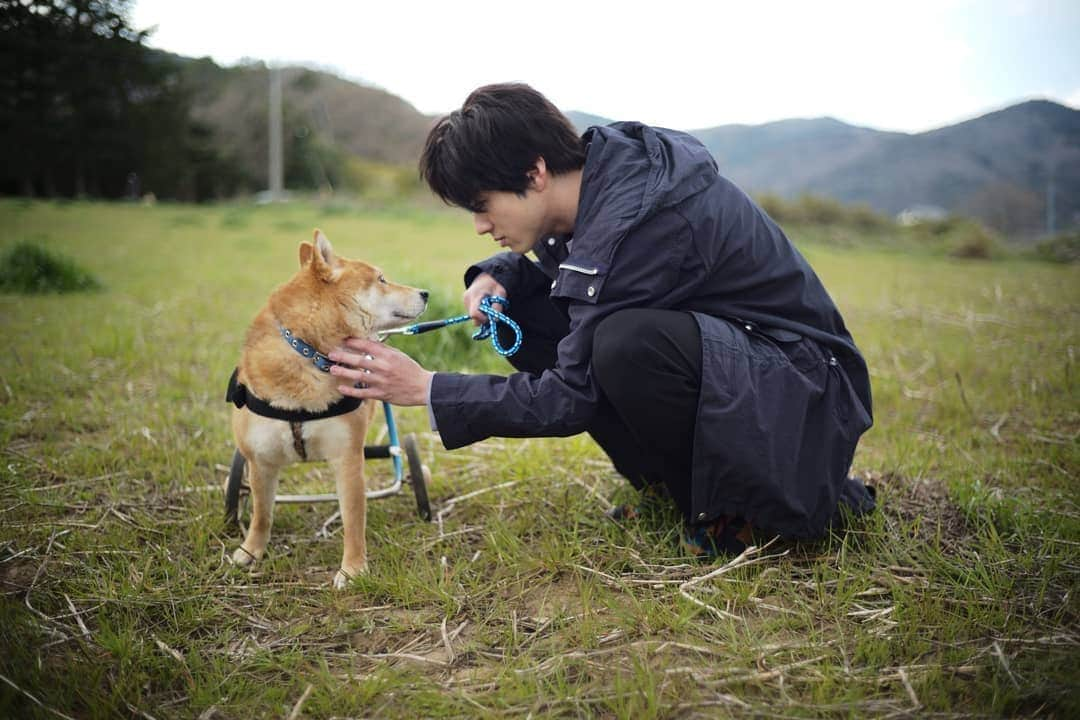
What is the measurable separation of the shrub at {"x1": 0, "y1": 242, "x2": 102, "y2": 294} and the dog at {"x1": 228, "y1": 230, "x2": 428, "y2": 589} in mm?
5887

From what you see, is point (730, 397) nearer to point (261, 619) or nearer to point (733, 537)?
point (733, 537)

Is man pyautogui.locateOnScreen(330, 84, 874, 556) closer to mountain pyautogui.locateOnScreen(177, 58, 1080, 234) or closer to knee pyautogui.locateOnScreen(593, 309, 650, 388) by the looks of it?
knee pyautogui.locateOnScreen(593, 309, 650, 388)

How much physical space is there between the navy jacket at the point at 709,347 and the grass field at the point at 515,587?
36 cm

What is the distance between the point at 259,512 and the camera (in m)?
2.64

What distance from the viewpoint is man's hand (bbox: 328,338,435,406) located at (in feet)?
7.21

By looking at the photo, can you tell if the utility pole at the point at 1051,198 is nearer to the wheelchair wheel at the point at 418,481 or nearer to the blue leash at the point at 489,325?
the blue leash at the point at 489,325

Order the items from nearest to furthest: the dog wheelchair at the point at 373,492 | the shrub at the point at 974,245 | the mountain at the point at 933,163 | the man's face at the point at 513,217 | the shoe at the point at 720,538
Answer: the man's face at the point at 513,217
the shoe at the point at 720,538
the dog wheelchair at the point at 373,492
the mountain at the point at 933,163
the shrub at the point at 974,245

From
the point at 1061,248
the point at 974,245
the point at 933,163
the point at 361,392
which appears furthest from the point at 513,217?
the point at 933,163

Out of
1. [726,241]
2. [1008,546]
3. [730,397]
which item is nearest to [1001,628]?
[1008,546]

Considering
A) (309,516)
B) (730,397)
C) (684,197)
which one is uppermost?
(684,197)

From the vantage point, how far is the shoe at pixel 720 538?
247 centimetres

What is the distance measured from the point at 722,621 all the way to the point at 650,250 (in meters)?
1.14

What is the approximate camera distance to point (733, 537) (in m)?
2.47

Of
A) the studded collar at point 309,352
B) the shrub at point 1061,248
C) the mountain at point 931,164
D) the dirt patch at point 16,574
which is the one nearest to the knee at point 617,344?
the studded collar at point 309,352
